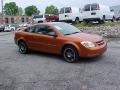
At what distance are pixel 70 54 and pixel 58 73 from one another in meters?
1.71

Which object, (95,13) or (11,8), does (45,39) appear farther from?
(11,8)

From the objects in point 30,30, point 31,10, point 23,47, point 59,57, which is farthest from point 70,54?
point 31,10

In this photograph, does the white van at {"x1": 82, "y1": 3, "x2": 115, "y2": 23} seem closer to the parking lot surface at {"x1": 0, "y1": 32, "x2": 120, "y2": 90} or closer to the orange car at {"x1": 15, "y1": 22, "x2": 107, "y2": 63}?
the orange car at {"x1": 15, "y1": 22, "x2": 107, "y2": 63}

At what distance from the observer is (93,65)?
358 inches

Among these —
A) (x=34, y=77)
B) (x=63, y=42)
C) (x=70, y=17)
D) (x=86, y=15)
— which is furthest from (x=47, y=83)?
(x=70, y=17)

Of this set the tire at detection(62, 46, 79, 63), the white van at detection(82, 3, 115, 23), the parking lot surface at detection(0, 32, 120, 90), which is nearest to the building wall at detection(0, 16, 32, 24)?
the white van at detection(82, 3, 115, 23)

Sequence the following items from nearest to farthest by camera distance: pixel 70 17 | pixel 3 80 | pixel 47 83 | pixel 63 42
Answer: pixel 47 83 → pixel 3 80 → pixel 63 42 → pixel 70 17

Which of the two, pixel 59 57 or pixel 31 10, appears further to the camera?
pixel 31 10

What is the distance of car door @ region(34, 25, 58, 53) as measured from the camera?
10359mm

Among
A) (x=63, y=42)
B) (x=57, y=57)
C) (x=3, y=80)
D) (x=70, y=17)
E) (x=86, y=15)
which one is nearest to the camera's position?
(x=3, y=80)

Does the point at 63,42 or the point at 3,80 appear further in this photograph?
the point at 63,42

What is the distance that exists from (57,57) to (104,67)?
259 centimetres

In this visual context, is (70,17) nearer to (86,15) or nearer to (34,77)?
(86,15)

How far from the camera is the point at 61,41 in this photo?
9.98 metres
